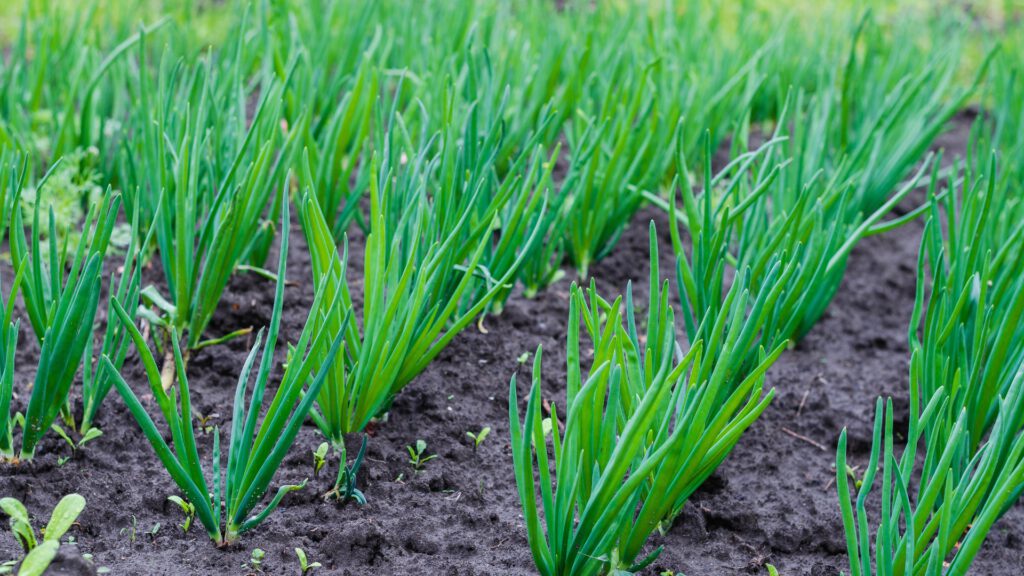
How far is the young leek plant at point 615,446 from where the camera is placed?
1327 millimetres

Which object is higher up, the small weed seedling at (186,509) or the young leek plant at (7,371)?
the young leek plant at (7,371)

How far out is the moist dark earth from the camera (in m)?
1.53

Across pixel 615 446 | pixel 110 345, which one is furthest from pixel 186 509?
pixel 615 446

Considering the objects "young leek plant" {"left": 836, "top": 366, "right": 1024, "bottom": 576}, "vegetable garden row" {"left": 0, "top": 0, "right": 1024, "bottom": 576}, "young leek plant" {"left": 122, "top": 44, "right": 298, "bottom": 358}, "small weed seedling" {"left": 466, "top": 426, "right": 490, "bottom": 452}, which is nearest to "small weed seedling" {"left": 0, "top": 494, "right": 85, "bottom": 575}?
"vegetable garden row" {"left": 0, "top": 0, "right": 1024, "bottom": 576}

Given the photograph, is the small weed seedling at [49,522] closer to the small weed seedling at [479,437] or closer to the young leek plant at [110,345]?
the young leek plant at [110,345]

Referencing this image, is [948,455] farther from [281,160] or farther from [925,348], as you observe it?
[281,160]

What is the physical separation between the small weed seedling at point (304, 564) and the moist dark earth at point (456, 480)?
0.06 ft

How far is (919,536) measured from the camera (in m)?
1.40

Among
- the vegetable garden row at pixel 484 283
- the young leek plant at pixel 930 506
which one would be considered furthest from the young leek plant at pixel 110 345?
the young leek plant at pixel 930 506

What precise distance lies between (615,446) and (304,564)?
1.57ft

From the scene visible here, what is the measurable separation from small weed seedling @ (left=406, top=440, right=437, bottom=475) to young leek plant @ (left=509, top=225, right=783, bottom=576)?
1.27 ft

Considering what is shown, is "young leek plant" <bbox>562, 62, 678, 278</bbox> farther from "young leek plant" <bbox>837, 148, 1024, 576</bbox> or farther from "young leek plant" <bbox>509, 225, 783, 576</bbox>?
"young leek plant" <bbox>509, 225, 783, 576</bbox>

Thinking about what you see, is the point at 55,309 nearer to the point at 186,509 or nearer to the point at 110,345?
the point at 110,345

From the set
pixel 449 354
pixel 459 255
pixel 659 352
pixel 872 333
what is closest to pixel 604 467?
pixel 659 352
